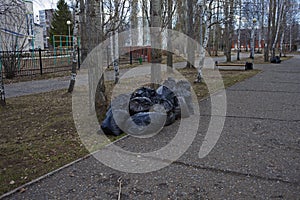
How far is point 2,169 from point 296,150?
386cm

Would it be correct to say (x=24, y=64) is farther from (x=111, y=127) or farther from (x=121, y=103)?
(x=111, y=127)

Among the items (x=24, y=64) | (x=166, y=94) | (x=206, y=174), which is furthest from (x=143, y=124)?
(x=24, y=64)

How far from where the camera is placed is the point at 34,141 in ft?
14.9

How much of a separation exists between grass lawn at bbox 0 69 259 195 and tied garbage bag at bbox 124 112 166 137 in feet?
2.76

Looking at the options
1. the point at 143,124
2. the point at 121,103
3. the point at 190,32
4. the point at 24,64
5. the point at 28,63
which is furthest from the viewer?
the point at 190,32

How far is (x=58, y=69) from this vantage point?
54.1 feet

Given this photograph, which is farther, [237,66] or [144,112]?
[237,66]

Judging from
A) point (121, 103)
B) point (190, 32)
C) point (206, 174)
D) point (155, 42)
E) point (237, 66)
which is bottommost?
point (206, 174)

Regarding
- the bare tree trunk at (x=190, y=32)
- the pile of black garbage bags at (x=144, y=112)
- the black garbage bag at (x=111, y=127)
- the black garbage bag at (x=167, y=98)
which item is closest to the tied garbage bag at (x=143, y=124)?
the pile of black garbage bags at (x=144, y=112)

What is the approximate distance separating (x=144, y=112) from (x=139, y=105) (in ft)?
0.70

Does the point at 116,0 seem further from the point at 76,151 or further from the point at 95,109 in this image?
the point at 76,151

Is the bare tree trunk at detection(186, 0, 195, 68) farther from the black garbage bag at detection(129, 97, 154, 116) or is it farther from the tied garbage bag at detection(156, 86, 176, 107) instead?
the black garbage bag at detection(129, 97, 154, 116)

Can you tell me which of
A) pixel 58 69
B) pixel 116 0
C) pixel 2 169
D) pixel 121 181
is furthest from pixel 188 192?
pixel 58 69

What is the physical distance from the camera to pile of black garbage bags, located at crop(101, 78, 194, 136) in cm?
473
